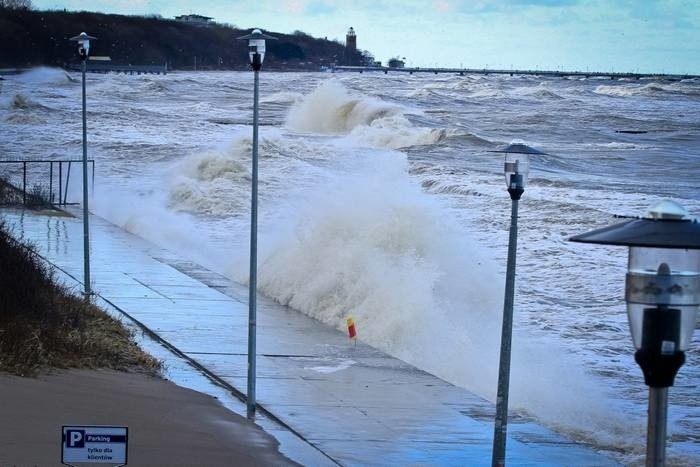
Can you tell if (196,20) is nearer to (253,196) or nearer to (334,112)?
(334,112)

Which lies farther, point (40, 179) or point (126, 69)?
point (126, 69)

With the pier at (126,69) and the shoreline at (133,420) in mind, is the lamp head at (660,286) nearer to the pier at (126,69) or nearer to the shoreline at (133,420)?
the shoreline at (133,420)

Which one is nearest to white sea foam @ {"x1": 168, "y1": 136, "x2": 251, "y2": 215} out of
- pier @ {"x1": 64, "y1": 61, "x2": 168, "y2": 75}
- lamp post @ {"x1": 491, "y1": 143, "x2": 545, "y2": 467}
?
lamp post @ {"x1": 491, "y1": 143, "x2": 545, "y2": 467}

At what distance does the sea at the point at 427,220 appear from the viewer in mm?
16719

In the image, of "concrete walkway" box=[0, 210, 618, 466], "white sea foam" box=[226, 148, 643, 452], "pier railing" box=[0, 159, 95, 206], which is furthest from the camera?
"pier railing" box=[0, 159, 95, 206]

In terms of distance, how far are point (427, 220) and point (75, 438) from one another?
692 inches

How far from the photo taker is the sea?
54.9 feet

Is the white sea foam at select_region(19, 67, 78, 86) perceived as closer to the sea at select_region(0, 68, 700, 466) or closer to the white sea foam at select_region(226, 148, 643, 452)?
the sea at select_region(0, 68, 700, 466)

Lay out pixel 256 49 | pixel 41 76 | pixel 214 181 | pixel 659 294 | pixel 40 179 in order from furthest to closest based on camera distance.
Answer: pixel 41 76
pixel 40 179
pixel 214 181
pixel 256 49
pixel 659 294

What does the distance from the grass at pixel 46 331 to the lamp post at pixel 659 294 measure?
7638mm

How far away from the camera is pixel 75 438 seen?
7051mm

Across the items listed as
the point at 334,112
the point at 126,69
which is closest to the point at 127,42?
the point at 126,69

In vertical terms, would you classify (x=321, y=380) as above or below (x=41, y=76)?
below

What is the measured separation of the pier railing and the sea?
503mm
